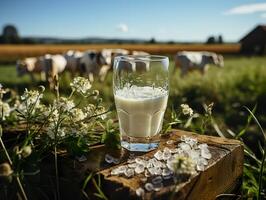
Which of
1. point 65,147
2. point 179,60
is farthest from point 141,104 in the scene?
point 179,60

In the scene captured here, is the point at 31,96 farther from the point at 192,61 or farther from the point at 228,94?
the point at 192,61

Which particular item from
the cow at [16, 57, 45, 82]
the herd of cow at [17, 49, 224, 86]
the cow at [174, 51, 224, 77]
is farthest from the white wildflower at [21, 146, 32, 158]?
the cow at [174, 51, 224, 77]

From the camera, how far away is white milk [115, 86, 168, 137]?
4.04 feet

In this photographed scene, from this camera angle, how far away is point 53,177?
3.97 feet

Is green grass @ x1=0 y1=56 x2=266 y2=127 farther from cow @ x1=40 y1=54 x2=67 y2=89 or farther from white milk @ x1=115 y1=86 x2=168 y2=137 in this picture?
white milk @ x1=115 y1=86 x2=168 y2=137

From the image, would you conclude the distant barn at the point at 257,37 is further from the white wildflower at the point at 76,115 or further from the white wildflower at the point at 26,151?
the white wildflower at the point at 26,151

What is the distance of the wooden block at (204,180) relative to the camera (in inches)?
38.9

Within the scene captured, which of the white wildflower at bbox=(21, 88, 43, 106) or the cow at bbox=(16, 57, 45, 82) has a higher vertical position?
the white wildflower at bbox=(21, 88, 43, 106)

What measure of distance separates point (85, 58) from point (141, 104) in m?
10.2

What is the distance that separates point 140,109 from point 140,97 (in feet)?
0.13

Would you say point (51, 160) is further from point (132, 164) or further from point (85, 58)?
point (85, 58)

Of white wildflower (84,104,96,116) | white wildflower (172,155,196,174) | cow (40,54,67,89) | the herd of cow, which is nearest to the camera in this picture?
white wildflower (172,155,196,174)

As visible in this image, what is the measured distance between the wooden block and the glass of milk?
0.22 ft

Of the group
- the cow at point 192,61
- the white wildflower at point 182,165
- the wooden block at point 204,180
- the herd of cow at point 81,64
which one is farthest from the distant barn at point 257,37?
the cow at point 192,61
